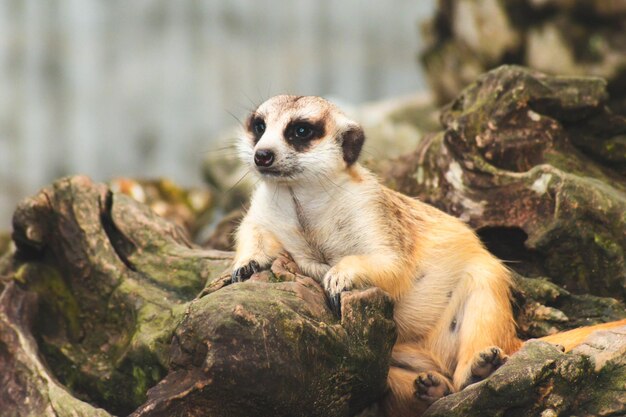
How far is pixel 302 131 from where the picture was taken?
5.20 m

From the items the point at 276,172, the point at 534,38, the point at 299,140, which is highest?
the point at 534,38

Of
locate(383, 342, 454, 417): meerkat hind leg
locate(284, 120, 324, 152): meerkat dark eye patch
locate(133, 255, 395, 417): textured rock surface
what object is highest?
locate(284, 120, 324, 152): meerkat dark eye patch

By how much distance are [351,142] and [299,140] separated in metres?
0.34

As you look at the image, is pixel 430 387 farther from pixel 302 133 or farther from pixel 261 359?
pixel 302 133

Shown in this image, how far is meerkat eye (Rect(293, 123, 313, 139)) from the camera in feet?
17.0

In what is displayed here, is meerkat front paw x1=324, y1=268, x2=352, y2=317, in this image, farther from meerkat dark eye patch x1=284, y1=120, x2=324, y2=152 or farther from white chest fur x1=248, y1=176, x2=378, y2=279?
meerkat dark eye patch x1=284, y1=120, x2=324, y2=152

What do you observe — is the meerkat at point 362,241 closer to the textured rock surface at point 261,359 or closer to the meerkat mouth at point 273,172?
the meerkat mouth at point 273,172

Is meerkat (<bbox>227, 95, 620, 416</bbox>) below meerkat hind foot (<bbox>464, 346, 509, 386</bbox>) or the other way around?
Answer: the other way around

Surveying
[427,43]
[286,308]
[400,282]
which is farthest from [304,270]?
[427,43]

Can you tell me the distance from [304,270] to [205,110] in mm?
7774

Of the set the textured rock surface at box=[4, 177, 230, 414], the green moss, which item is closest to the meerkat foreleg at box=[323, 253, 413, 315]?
the textured rock surface at box=[4, 177, 230, 414]

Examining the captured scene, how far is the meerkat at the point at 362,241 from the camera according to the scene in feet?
16.3

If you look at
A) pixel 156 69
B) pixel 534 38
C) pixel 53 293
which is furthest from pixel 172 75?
pixel 53 293

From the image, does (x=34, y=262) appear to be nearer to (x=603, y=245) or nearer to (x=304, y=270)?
(x=304, y=270)
